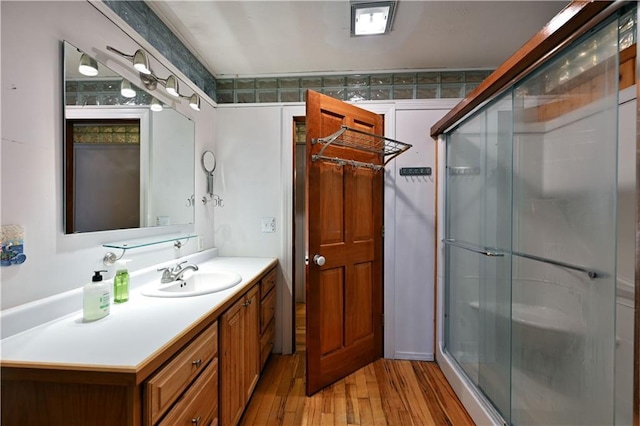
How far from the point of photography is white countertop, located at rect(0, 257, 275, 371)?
750 mm

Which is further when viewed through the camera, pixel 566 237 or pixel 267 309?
pixel 267 309

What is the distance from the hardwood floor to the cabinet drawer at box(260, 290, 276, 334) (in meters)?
0.41

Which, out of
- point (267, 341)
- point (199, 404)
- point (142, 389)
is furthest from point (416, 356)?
point (142, 389)

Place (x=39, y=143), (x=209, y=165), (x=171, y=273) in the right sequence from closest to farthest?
(x=39, y=143)
(x=171, y=273)
(x=209, y=165)

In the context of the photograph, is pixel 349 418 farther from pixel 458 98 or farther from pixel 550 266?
pixel 458 98

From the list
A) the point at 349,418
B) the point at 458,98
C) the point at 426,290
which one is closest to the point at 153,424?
the point at 349,418

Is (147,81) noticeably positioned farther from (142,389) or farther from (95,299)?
(142,389)

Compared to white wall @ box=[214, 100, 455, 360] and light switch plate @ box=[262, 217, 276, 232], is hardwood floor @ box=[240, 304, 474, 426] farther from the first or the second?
light switch plate @ box=[262, 217, 276, 232]

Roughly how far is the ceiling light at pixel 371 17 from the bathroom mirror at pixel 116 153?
1.32 m

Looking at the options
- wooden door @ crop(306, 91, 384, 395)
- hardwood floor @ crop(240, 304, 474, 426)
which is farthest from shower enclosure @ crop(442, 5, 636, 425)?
wooden door @ crop(306, 91, 384, 395)

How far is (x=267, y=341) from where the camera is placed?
2.03 m

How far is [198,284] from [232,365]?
0.57 m

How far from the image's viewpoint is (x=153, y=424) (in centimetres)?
78

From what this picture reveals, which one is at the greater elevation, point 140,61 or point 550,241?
point 140,61
